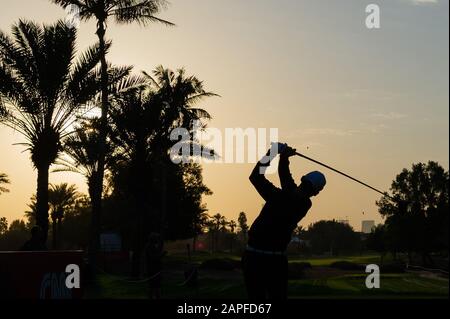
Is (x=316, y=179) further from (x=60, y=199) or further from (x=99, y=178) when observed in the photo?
(x=60, y=199)

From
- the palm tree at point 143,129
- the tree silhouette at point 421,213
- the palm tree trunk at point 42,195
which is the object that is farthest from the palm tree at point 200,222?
the palm tree trunk at point 42,195

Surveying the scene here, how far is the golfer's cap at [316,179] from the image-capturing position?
19.6 feet

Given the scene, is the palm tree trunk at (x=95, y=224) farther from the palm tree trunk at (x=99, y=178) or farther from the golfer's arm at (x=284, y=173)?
the golfer's arm at (x=284, y=173)

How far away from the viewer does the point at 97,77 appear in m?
25.6

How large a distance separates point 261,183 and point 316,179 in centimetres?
46

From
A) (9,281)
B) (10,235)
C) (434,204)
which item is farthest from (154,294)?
(10,235)

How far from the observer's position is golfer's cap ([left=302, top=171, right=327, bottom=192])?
235 inches

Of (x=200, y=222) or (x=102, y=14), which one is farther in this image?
(x=200, y=222)

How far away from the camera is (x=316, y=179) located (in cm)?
598

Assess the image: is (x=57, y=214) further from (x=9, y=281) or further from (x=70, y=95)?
(x=9, y=281)

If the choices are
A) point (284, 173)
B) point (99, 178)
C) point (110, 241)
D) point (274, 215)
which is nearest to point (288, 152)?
point (284, 173)

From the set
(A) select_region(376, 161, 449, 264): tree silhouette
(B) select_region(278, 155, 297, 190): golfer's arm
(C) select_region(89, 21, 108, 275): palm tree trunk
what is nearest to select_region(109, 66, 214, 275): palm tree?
(C) select_region(89, 21, 108, 275): palm tree trunk

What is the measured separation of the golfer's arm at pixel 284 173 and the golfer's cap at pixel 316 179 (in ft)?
1.70
